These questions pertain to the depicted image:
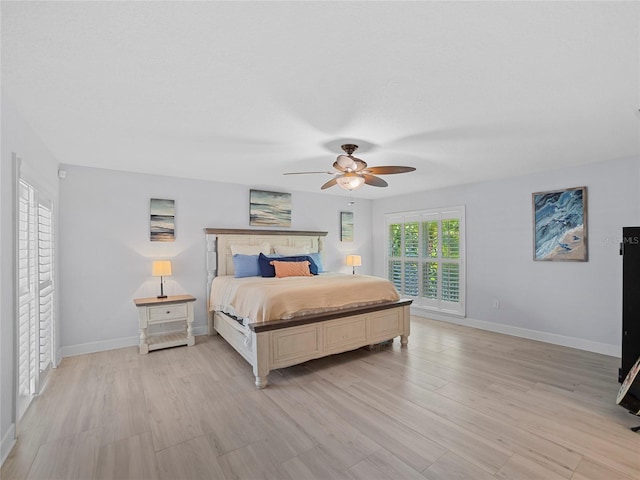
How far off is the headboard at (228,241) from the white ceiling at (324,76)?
5.56 ft

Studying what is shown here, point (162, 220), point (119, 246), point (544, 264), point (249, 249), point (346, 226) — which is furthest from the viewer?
point (346, 226)

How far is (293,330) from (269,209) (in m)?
2.73

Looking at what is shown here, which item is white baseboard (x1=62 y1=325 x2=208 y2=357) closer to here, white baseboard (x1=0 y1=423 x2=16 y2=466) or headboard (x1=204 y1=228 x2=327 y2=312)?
headboard (x1=204 y1=228 x2=327 y2=312)

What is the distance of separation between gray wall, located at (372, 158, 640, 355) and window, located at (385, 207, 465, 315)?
0.19m

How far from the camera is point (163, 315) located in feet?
13.0

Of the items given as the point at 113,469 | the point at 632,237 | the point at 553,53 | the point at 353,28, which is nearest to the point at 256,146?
the point at 353,28

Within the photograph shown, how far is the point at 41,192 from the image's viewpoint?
9.40ft

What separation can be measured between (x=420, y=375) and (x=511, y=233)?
110 inches

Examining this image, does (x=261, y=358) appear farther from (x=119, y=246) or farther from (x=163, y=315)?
(x=119, y=246)

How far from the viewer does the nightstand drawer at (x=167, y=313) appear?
3.90 meters

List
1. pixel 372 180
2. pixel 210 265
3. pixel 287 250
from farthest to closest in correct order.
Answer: pixel 287 250 < pixel 210 265 < pixel 372 180

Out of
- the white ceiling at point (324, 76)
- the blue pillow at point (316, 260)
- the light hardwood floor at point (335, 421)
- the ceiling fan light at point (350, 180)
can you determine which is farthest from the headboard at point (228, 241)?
the ceiling fan light at point (350, 180)

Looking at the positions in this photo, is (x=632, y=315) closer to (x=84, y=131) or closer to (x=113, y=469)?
(x=113, y=469)

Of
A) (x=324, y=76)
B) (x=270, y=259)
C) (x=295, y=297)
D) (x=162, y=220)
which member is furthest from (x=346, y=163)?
(x=162, y=220)
